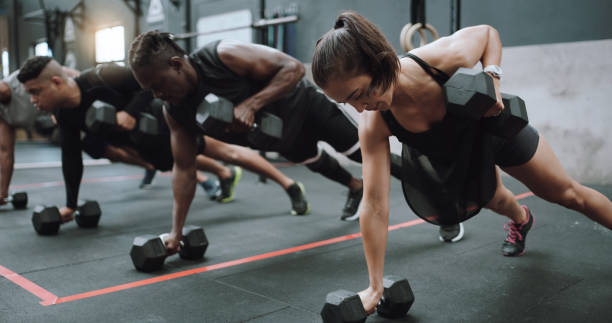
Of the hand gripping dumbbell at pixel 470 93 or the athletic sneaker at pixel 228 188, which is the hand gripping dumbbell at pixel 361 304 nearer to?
the hand gripping dumbbell at pixel 470 93

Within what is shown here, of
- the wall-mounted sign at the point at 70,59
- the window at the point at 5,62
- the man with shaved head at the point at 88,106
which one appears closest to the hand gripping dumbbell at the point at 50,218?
the man with shaved head at the point at 88,106

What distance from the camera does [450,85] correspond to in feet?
3.69

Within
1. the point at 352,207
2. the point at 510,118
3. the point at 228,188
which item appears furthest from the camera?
the point at 228,188

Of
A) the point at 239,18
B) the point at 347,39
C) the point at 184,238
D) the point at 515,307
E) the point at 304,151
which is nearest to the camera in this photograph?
the point at 347,39

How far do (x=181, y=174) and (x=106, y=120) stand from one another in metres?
0.66

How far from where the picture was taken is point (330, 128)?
7.52 ft

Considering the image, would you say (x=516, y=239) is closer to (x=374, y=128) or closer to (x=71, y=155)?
(x=374, y=128)

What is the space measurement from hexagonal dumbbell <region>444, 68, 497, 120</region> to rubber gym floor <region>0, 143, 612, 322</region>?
2.04ft

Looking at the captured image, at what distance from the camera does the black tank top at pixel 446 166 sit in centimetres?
132

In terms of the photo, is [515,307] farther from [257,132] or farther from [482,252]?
[257,132]

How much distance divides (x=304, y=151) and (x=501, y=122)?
136 cm

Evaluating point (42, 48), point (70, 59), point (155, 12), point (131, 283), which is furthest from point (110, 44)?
point (131, 283)

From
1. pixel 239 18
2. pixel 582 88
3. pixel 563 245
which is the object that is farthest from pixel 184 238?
pixel 239 18

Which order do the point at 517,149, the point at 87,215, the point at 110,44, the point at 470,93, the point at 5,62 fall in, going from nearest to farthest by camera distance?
the point at 470,93
the point at 517,149
the point at 87,215
the point at 110,44
the point at 5,62
